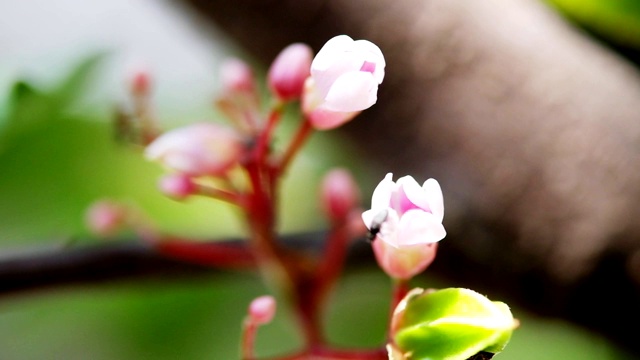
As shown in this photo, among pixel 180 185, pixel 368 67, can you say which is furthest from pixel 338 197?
pixel 368 67

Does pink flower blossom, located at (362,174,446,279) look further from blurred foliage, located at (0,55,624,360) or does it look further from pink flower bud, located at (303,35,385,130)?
blurred foliage, located at (0,55,624,360)

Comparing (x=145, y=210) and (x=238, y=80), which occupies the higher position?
(x=145, y=210)

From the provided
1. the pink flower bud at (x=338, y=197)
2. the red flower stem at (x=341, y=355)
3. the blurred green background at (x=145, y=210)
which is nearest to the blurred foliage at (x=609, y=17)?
the blurred green background at (x=145, y=210)

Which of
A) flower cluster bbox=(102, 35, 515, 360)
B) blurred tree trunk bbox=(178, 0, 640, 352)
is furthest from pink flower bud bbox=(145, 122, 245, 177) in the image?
blurred tree trunk bbox=(178, 0, 640, 352)

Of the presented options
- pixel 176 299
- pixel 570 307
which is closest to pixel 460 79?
pixel 570 307

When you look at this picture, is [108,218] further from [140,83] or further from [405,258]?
[405,258]

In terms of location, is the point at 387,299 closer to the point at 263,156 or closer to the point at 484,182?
the point at 484,182
